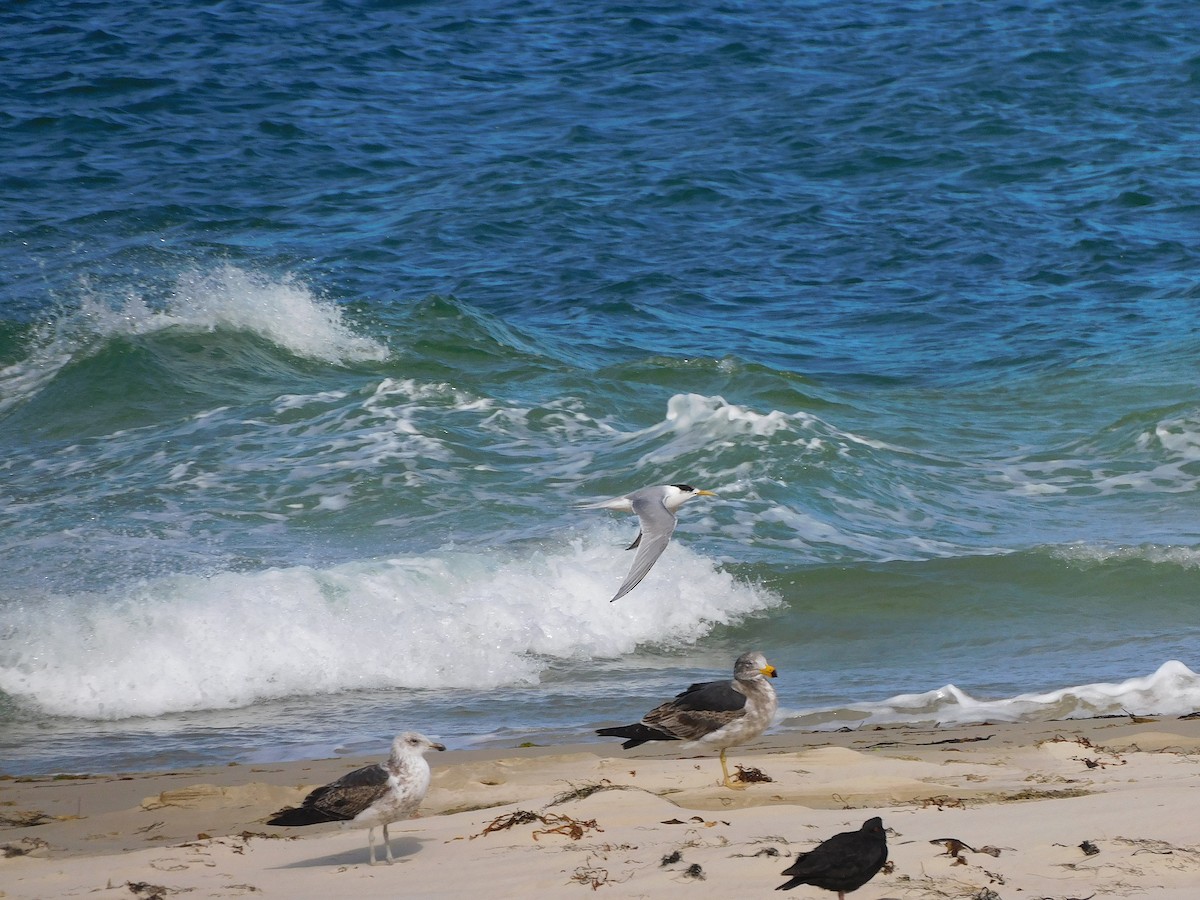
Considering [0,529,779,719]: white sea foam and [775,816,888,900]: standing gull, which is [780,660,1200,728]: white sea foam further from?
[775,816,888,900]: standing gull

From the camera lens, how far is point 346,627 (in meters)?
9.12

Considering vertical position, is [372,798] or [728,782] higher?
[372,798]

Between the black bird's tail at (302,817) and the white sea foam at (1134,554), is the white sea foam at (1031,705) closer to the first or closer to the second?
the white sea foam at (1134,554)

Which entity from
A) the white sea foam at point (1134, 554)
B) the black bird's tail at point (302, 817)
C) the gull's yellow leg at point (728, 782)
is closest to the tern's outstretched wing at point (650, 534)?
the gull's yellow leg at point (728, 782)

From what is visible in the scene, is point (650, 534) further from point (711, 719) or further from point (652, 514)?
point (711, 719)

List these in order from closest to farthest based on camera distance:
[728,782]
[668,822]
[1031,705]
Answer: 1. [668,822]
2. [728,782]
3. [1031,705]

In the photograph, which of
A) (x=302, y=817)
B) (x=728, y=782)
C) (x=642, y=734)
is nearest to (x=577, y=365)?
(x=642, y=734)

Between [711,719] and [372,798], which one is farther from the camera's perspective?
[711,719]

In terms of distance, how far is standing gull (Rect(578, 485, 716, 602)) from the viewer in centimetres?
726

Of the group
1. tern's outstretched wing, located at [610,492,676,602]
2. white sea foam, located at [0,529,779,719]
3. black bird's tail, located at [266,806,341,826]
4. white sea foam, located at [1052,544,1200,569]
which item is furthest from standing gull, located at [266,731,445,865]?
white sea foam, located at [1052,544,1200,569]

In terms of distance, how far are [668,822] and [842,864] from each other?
4.18 feet

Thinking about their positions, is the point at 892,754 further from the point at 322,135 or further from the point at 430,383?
the point at 322,135

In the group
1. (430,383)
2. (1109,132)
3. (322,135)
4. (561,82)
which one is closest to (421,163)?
(322,135)

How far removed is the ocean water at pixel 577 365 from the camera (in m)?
8.67
